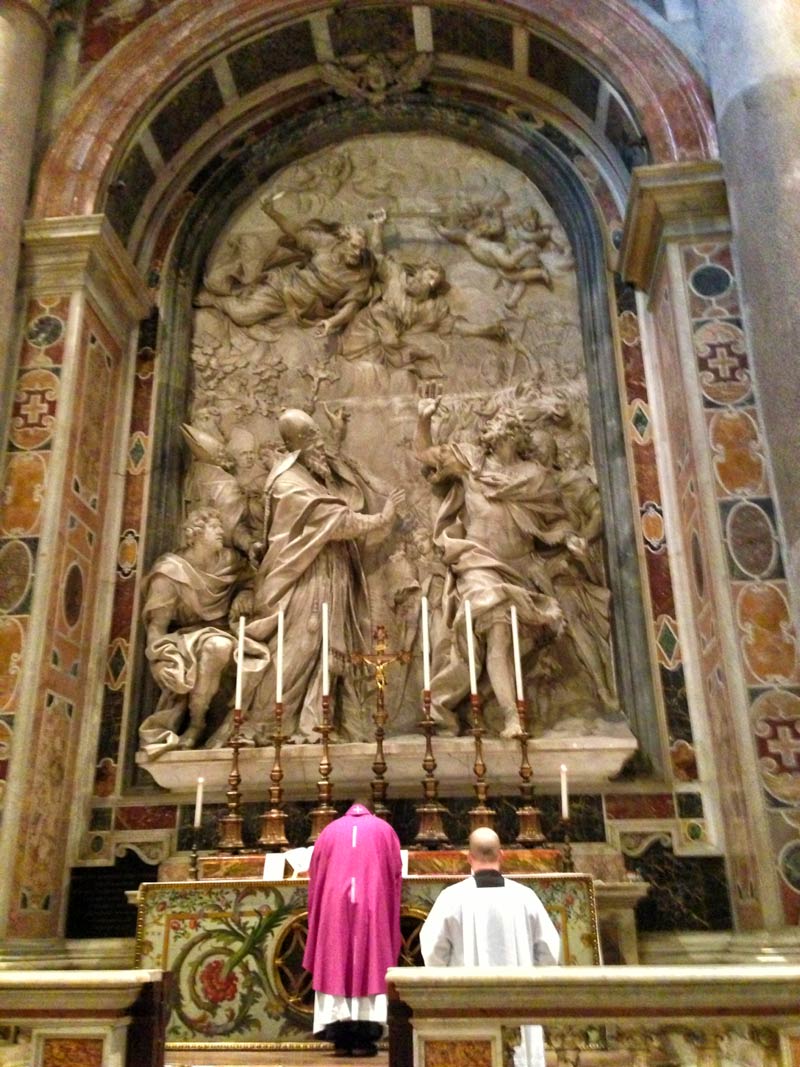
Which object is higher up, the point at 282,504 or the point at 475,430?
the point at 475,430

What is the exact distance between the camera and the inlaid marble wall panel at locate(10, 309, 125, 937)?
5926 mm

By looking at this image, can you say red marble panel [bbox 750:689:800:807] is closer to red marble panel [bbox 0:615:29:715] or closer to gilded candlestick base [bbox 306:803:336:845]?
gilded candlestick base [bbox 306:803:336:845]

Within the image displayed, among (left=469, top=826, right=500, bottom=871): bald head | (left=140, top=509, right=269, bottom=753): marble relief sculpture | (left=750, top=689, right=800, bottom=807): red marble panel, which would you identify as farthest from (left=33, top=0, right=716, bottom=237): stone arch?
(left=469, top=826, right=500, bottom=871): bald head

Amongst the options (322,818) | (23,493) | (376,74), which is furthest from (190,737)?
(376,74)

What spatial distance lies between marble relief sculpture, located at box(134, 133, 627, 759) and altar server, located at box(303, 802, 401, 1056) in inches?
72.7

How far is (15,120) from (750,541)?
5.58 metres

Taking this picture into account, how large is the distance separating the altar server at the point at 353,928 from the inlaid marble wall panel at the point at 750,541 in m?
1.99

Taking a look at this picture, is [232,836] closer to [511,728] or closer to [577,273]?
[511,728]

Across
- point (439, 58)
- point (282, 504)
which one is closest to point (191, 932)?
point (282, 504)

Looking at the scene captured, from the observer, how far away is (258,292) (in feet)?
27.4

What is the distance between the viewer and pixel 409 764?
247 inches

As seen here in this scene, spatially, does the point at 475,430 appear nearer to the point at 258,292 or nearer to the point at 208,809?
the point at 258,292

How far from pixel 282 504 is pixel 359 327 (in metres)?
1.94

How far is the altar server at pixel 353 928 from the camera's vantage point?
4.36m
